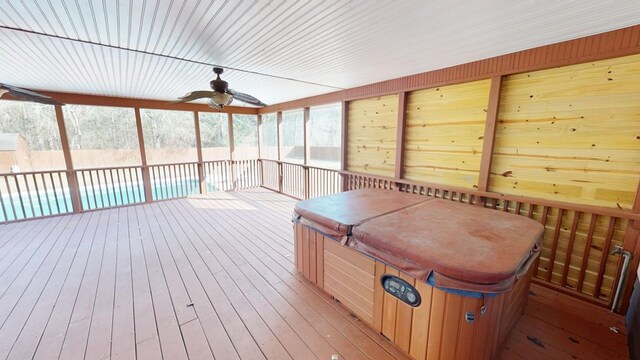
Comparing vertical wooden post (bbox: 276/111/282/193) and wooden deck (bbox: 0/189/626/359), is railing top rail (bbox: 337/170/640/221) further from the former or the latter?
vertical wooden post (bbox: 276/111/282/193)

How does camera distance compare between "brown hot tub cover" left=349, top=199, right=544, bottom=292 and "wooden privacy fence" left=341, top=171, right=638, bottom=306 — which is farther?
"wooden privacy fence" left=341, top=171, right=638, bottom=306

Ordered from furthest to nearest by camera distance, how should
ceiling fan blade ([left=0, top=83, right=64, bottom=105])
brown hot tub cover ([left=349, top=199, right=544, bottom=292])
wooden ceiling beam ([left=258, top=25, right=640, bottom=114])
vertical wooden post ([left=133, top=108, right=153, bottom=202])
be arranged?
1. vertical wooden post ([left=133, top=108, right=153, bottom=202])
2. ceiling fan blade ([left=0, top=83, right=64, bottom=105])
3. wooden ceiling beam ([left=258, top=25, right=640, bottom=114])
4. brown hot tub cover ([left=349, top=199, right=544, bottom=292])

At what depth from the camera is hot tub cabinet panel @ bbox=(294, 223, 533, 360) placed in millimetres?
1360

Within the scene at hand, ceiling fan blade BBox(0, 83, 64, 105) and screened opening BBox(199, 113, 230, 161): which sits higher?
ceiling fan blade BBox(0, 83, 64, 105)

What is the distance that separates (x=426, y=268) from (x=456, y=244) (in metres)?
0.39

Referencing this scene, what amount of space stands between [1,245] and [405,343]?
220 inches

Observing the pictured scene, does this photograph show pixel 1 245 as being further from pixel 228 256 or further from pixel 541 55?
pixel 541 55

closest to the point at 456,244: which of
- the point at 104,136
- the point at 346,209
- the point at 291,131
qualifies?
the point at 346,209

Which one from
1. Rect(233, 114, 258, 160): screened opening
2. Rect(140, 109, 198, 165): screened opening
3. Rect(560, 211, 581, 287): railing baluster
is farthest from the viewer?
Rect(233, 114, 258, 160): screened opening

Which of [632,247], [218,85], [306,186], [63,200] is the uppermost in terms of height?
[218,85]

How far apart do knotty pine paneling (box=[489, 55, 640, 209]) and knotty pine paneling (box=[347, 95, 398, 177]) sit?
1.48 meters

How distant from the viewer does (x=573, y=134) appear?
2213 millimetres

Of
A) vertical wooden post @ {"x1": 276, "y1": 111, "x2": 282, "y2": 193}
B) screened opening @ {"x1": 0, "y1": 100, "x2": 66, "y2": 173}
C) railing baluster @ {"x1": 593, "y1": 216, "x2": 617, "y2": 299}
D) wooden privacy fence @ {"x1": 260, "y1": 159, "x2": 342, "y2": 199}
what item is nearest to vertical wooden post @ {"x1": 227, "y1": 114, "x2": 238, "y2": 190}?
wooden privacy fence @ {"x1": 260, "y1": 159, "x2": 342, "y2": 199}

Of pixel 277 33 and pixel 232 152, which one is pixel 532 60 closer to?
pixel 277 33
